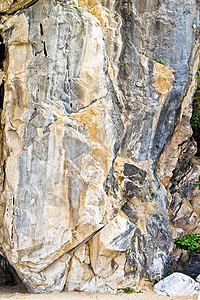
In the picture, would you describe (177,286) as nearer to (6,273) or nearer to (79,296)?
(79,296)

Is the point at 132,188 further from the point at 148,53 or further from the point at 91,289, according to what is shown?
the point at 148,53

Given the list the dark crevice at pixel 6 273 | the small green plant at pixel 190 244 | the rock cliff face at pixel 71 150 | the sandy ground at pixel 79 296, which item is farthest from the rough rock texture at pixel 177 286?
the dark crevice at pixel 6 273

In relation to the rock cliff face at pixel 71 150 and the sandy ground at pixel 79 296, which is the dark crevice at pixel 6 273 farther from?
the rock cliff face at pixel 71 150

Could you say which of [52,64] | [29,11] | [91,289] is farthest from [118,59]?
[91,289]

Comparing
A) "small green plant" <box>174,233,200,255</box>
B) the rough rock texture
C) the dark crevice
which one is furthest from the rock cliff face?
the dark crevice

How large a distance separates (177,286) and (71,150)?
433 cm

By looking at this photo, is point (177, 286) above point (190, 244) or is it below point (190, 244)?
below

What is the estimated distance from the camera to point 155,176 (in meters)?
9.10

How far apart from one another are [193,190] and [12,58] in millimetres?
8298

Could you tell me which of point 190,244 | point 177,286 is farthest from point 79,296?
point 190,244

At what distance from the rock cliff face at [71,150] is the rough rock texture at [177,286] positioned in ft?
1.73

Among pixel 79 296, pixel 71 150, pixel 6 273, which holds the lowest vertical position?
pixel 6 273

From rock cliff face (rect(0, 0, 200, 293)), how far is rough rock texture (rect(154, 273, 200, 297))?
528mm

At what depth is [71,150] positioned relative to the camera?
715 cm
